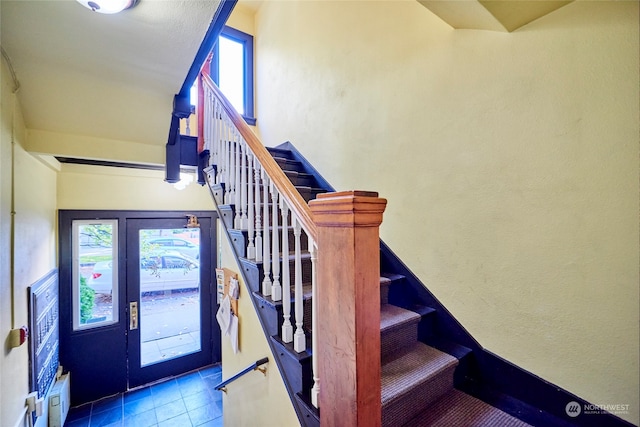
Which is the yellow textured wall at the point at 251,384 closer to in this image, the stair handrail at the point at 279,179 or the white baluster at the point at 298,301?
the white baluster at the point at 298,301

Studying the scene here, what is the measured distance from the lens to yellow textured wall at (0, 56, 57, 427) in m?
1.45

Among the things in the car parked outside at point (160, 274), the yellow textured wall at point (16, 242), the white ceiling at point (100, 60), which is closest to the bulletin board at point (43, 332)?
the yellow textured wall at point (16, 242)

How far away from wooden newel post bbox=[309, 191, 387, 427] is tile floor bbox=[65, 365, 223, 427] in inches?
98.8

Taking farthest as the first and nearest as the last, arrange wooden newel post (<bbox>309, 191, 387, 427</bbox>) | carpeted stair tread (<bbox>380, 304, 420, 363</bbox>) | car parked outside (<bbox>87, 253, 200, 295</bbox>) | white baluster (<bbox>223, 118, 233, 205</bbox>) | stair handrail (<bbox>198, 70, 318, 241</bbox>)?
car parked outside (<bbox>87, 253, 200, 295</bbox>) → white baluster (<bbox>223, 118, 233, 205</bbox>) → carpeted stair tread (<bbox>380, 304, 420, 363</bbox>) → stair handrail (<bbox>198, 70, 318, 241</bbox>) → wooden newel post (<bbox>309, 191, 387, 427</bbox>)

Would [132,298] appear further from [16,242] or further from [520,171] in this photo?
[520,171]

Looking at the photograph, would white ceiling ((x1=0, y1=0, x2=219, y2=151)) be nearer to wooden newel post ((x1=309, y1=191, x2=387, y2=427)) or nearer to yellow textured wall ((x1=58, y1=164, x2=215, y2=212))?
wooden newel post ((x1=309, y1=191, x2=387, y2=427))

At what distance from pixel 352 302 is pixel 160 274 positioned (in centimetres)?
326

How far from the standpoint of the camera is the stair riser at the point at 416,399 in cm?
125

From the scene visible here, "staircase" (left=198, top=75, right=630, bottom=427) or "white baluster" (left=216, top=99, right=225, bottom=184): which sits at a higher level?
"white baluster" (left=216, top=99, right=225, bottom=184)

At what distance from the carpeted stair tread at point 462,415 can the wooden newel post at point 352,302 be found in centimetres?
60

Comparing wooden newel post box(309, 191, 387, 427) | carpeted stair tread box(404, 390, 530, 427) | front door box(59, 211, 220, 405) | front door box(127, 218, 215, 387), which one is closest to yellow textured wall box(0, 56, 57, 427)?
front door box(59, 211, 220, 405)

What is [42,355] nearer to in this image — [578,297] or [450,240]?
[450,240]

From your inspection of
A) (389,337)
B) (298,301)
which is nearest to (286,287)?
(298,301)

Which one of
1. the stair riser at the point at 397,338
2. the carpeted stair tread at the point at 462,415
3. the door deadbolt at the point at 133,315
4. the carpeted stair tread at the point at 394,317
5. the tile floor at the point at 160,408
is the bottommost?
the tile floor at the point at 160,408
